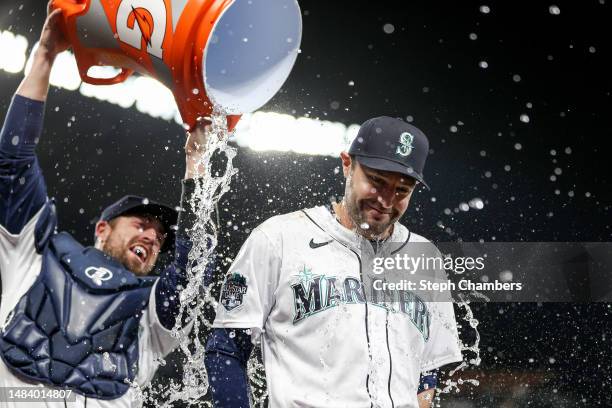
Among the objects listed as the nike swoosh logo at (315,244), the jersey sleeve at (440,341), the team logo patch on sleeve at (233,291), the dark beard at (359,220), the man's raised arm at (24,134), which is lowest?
the jersey sleeve at (440,341)

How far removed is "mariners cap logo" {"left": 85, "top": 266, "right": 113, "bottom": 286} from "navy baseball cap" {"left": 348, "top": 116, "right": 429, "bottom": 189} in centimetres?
122

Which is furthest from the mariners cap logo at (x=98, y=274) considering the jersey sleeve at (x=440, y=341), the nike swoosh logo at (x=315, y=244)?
the jersey sleeve at (x=440, y=341)

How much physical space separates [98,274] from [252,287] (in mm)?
1133

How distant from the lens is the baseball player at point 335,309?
5.49 ft

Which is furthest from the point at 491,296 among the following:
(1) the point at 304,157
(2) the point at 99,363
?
(2) the point at 99,363

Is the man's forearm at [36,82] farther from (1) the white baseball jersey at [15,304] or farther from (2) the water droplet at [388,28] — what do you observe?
(2) the water droplet at [388,28]

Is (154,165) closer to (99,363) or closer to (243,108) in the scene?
(99,363)

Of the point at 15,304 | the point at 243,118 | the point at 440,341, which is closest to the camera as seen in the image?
the point at 440,341

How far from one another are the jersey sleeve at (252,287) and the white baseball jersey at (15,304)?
3.18ft

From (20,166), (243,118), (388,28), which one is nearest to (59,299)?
(20,166)

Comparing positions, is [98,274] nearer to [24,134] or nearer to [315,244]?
[24,134]

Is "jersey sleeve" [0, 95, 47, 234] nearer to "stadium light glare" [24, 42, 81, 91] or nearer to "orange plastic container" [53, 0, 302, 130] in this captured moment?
"orange plastic container" [53, 0, 302, 130]

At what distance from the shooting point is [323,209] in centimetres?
198

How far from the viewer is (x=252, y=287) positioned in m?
1.72
